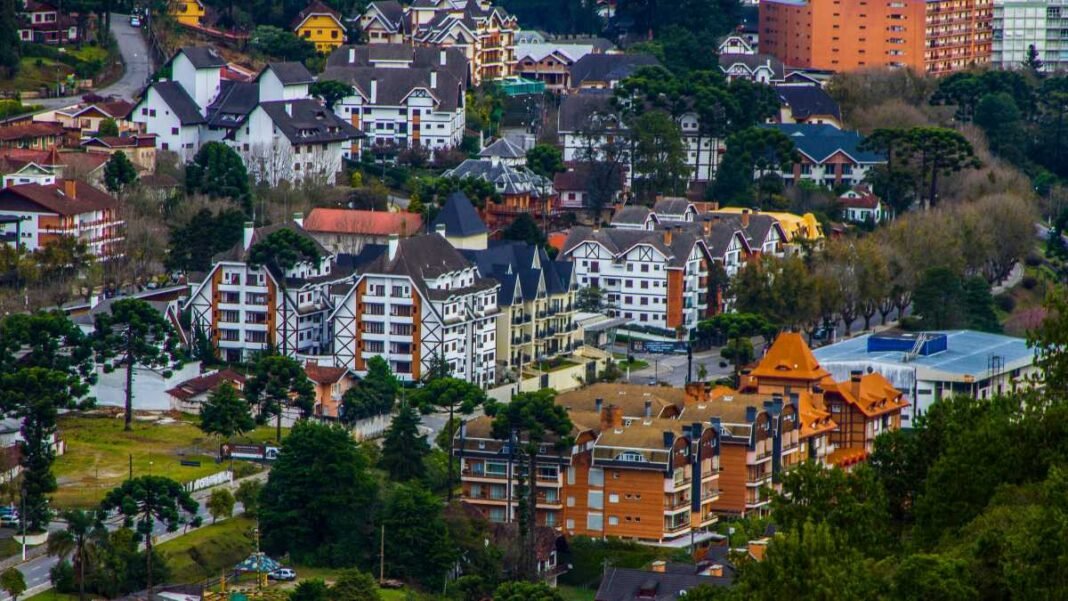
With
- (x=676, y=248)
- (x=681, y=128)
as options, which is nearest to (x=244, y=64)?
(x=681, y=128)

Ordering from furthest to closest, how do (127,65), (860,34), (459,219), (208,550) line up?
(860,34) < (127,65) < (459,219) < (208,550)

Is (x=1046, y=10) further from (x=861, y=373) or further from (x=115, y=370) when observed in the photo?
(x=115, y=370)

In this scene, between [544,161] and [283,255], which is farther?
[544,161]

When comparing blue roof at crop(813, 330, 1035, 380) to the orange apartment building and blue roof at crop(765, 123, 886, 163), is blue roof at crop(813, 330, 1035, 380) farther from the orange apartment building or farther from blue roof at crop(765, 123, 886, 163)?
the orange apartment building

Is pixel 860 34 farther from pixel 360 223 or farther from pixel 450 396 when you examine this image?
pixel 450 396

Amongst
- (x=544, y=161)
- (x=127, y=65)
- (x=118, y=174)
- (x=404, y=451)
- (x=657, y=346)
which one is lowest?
(x=657, y=346)

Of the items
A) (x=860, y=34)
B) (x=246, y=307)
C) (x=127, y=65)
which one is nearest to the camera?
(x=246, y=307)

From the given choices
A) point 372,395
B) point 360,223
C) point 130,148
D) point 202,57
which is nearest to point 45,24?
point 202,57

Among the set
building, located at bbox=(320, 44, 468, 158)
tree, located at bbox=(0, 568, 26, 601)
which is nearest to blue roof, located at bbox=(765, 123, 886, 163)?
building, located at bbox=(320, 44, 468, 158)
